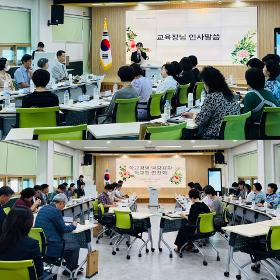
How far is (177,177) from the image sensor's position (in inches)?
303

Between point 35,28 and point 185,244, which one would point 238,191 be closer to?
point 185,244

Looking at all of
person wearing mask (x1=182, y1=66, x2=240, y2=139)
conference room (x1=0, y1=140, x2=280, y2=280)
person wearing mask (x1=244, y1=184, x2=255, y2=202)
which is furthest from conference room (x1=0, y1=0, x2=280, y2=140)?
person wearing mask (x1=244, y1=184, x2=255, y2=202)

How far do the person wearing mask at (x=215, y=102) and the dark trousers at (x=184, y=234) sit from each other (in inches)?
117

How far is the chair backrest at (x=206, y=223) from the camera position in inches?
264

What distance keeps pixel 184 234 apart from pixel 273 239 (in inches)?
78.6

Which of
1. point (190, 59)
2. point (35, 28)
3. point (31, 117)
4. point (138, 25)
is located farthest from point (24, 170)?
point (138, 25)

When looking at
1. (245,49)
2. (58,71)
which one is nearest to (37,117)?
(58,71)

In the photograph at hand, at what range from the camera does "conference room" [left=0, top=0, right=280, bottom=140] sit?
4410 millimetres

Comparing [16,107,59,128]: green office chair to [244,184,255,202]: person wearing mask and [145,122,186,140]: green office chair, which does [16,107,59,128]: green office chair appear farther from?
[244,184,255,202]: person wearing mask

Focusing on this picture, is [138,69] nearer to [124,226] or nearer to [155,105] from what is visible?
[155,105]

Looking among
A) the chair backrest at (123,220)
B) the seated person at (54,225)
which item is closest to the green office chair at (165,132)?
the seated person at (54,225)

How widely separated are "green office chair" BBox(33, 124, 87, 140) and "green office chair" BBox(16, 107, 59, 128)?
0.51 m

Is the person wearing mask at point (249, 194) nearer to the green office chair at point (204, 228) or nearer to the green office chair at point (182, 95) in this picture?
the green office chair at point (204, 228)

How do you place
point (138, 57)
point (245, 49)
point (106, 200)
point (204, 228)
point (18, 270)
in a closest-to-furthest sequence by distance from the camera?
point (18, 270)
point (204, 228)
point (106, 200)
point (138, 57)
point (245, 49)
